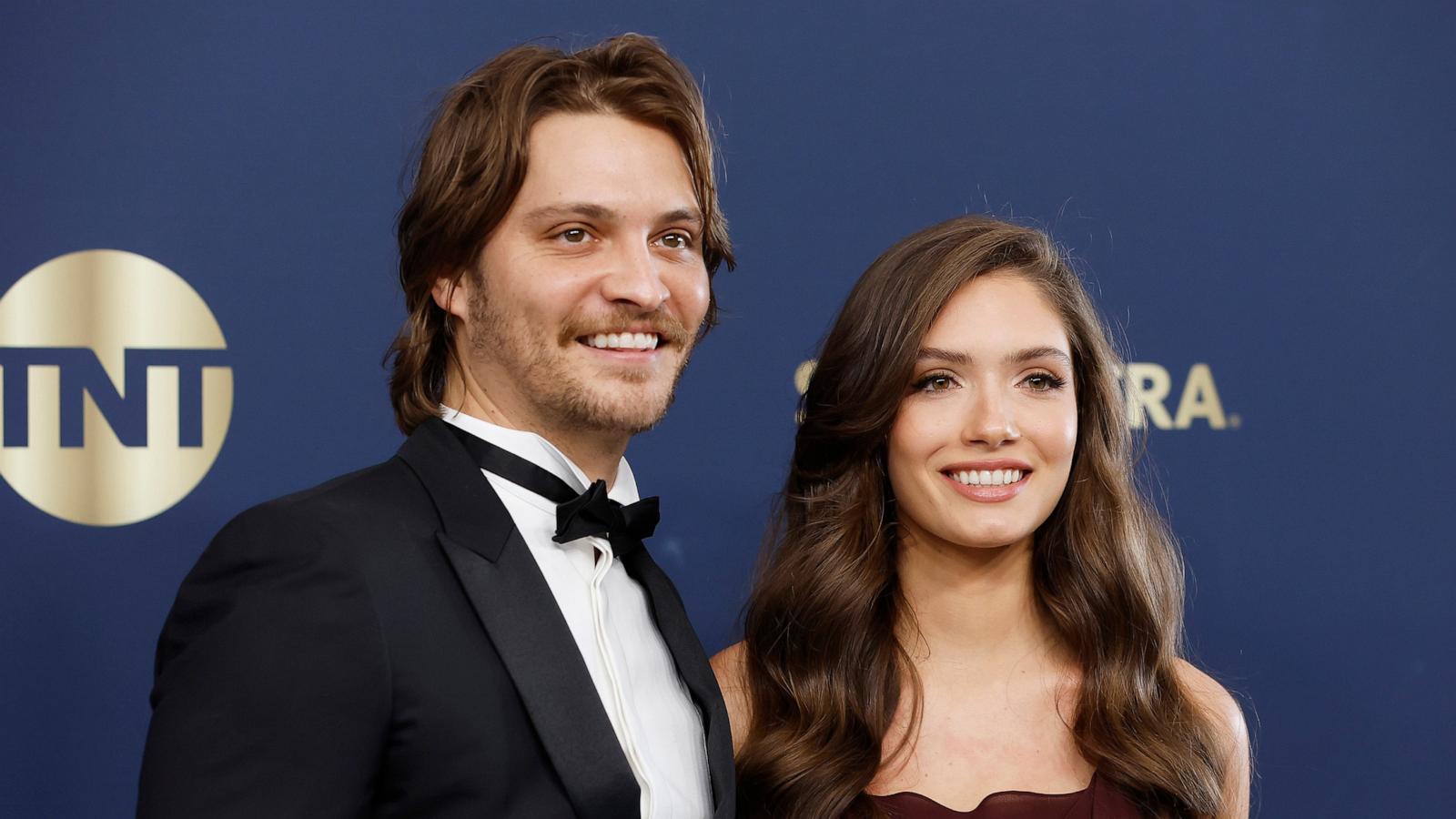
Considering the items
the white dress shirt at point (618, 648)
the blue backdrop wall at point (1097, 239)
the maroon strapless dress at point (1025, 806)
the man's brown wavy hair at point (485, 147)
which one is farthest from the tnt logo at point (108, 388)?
the maroon strapless dress at point (1025, 806)

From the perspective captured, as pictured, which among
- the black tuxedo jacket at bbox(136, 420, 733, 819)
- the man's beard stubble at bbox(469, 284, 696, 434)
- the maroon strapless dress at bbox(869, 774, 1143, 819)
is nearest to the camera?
the black tuxedo jacket at bbox(136, 420, 733, 819)

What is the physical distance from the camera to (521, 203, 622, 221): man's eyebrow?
5.34 feet

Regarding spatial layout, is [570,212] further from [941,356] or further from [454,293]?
[941,356]

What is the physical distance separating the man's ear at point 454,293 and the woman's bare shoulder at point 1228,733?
1270 millimetres

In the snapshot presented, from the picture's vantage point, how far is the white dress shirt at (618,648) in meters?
1.52

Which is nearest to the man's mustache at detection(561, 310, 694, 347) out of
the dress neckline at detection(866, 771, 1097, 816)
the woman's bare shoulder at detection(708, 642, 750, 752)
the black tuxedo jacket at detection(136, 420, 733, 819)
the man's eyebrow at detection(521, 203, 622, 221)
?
the man's eyebrow at detection(521, 203, 622, 221)

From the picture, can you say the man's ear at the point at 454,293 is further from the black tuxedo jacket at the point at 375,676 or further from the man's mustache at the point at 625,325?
the black tuxedo jacket at the point at 375,676

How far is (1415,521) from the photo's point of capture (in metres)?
2.69

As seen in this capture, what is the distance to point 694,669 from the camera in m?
1.72

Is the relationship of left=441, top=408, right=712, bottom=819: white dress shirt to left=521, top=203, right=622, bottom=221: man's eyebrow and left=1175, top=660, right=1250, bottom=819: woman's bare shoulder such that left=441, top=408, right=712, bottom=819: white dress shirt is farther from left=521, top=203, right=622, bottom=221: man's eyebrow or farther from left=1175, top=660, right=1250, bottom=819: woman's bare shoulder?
left=1175, top=660, right=1250, bottom=819: woman's bare shoulder

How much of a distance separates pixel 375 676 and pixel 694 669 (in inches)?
20.6

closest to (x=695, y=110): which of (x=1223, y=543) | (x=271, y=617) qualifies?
(x=271, y=617)

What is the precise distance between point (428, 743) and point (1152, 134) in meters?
1.98

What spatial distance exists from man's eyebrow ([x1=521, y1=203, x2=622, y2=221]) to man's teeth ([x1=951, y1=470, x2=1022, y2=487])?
2.25 ft
